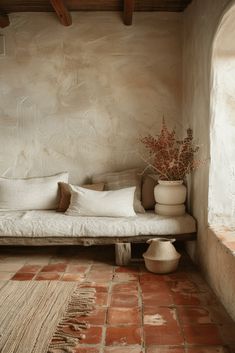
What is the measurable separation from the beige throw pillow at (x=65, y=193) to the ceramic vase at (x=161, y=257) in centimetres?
121

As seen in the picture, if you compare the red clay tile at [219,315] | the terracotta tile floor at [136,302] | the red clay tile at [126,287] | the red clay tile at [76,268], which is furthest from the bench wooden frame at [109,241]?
the red clay tile at [219,315]

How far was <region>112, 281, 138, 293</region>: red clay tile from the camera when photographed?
342 centimetres

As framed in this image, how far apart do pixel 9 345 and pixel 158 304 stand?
118 centimetres

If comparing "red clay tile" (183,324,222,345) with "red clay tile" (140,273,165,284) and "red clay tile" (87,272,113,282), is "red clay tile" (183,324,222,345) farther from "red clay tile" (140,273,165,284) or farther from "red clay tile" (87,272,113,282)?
"red clay tile" (87,272,113,282)

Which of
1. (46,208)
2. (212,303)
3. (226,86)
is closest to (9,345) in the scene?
(212,303)

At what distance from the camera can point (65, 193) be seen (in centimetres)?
467

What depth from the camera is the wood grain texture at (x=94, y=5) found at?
4461mm

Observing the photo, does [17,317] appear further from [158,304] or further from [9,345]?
[158,304]

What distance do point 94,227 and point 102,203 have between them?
318 mm

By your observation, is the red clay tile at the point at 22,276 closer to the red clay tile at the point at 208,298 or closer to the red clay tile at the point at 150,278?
the red clay tile at the point at 150,278

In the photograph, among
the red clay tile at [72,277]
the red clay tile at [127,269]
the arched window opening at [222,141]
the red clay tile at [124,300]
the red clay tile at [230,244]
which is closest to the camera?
the red clay tile at [230,244]

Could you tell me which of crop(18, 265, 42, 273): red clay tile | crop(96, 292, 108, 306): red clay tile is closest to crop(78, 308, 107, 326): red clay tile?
crop(96, 292, 108, 306): red clay tile

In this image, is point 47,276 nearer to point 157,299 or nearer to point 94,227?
point 94,227

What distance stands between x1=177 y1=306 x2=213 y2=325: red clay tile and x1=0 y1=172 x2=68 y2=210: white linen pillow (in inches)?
88.1
